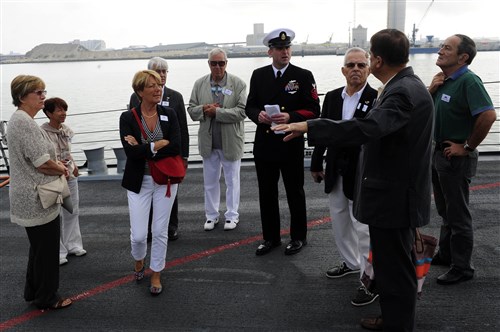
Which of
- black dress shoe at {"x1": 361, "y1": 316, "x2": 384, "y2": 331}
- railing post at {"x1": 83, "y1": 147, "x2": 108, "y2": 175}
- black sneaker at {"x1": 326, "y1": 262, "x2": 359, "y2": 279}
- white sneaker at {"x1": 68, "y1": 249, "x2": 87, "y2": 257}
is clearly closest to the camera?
black dress shoe at {"x1": 361, "y1": 316, "x2": 384, "y2": 331}

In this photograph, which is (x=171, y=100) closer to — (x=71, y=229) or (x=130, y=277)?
(x=71, y=229)

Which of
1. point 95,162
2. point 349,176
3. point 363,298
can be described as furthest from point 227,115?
point 95,162

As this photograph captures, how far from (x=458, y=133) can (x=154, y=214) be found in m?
2.25

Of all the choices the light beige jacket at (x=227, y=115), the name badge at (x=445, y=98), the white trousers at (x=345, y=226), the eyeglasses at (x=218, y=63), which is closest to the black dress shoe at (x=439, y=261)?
the white trousers at (x=345, y=226)

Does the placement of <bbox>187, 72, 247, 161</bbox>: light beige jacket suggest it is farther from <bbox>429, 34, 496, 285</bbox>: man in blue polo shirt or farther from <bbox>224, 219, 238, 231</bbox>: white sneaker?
<bbox>429, 34, 496, 285</bbox>: man in blue polo shirt

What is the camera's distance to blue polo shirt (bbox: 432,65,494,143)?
10.2 ft

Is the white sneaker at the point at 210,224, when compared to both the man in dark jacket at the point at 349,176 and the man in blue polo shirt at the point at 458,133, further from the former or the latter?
the man in blue polo shirt at the point at 458,133

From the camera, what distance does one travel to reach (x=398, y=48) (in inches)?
90.3

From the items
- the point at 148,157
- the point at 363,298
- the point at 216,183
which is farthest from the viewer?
the point at 216,183

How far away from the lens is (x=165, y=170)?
11.1 ft

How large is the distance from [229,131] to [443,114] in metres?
2.09

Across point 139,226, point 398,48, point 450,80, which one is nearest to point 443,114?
point 450,80

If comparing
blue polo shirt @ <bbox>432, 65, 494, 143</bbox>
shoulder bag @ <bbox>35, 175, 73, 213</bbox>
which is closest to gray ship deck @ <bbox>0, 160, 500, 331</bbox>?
shoulder bag @ <bbox>35, 175, 73, 213</bbox>

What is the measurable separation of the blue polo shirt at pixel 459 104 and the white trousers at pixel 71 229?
10.1ft
